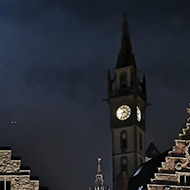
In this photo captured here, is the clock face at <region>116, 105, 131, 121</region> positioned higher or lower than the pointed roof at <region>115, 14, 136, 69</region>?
lower

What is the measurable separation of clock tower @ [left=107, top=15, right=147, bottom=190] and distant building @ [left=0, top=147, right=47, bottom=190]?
76840mm

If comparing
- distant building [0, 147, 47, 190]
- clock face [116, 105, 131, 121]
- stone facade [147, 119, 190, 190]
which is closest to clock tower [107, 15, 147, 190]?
clock face [116, 105, 131, 121]

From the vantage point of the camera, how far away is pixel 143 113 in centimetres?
11731

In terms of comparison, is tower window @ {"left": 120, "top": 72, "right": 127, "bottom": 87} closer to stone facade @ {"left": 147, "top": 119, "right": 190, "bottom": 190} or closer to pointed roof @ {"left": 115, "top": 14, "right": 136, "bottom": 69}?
pointed roof @ {"left": 115, "top": 14, "right": 136, "bottom": 69}

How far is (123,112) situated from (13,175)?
8474cm

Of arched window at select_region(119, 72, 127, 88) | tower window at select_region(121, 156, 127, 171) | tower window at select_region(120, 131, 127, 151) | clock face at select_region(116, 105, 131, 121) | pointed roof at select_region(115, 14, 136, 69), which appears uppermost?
pointed roof at select_region(115, 14, 136, 69)

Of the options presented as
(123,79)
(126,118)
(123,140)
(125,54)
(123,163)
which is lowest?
(123,163)

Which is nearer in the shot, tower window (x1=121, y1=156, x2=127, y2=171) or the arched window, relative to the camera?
tower window (x1=121, y1=156, x2=127, y2=171)

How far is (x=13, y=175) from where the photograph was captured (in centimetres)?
3048

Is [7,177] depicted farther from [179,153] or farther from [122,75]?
[122,75]

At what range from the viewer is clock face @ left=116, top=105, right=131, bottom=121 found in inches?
4510

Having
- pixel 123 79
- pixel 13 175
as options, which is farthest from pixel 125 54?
pixel 13 175

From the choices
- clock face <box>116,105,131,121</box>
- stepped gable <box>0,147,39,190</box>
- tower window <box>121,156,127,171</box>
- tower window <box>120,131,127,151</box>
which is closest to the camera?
stepped gable <box>0,147,39,190</box>

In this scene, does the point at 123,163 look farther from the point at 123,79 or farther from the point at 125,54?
the point at 125,54
